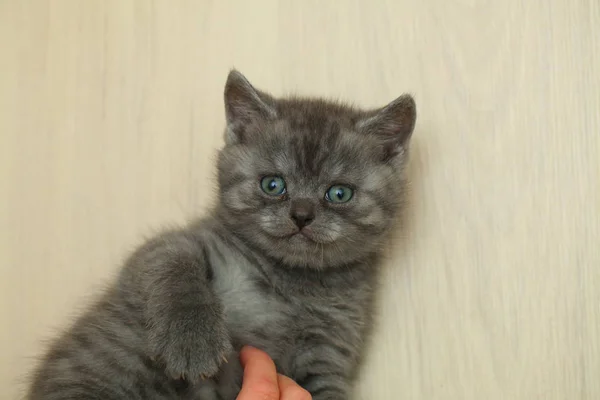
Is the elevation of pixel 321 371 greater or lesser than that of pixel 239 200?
lesser

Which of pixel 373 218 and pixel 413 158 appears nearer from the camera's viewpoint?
→ pixel 373 218

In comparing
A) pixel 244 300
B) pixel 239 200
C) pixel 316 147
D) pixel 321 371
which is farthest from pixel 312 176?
pixel 321 371

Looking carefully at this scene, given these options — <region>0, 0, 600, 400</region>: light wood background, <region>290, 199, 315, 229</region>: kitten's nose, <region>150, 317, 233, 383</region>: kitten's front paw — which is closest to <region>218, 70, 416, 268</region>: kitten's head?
<region>290, 199, 315, 229</region>: kitten's nose

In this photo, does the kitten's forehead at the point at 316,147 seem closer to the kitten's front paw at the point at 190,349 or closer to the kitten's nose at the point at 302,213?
the kitten's nose at the point at 302,213

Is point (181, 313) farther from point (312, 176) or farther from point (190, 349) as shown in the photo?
point (312, 176)

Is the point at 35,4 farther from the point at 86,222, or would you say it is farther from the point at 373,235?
the point at 373,235

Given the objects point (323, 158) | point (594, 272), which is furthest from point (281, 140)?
point (594, 272)

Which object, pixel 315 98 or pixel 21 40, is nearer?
pixel 315 98
